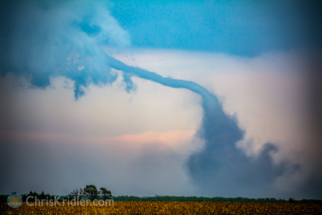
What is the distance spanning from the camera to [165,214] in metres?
22.5

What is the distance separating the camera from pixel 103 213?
73.5 feet

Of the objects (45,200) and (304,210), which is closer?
(304,210)

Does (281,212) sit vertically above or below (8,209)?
below

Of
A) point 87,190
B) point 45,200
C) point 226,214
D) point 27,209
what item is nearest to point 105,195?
point 87,190

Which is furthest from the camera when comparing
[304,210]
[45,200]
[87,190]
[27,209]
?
[87,190]

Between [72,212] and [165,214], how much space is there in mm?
8125

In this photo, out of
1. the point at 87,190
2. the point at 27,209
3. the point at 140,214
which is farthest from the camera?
the point at 87,190

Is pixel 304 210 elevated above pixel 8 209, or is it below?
below

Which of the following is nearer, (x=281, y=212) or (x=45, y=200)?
(x=281, y=212)

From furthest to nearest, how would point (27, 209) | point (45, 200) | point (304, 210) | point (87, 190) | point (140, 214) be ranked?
1. point (87, 190)
2. point (45, 200)
3. point (304, 210)
4. point (27, 209)
5. point (140, 214)

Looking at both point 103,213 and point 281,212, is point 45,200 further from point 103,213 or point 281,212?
point 281,212

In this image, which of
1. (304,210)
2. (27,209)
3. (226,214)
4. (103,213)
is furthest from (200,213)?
(27,209)

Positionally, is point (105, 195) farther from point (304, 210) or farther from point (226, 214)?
point (304, 210)

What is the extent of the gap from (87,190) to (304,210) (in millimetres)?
27405
